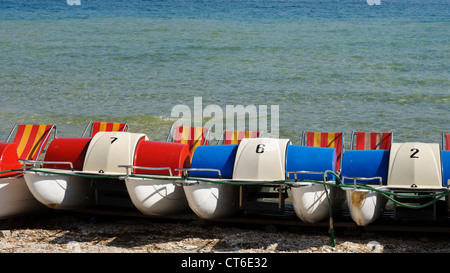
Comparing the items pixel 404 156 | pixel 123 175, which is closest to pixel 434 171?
pixel 404 156

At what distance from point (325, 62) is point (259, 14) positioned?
16.2 m

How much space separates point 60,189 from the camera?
9.14 metres

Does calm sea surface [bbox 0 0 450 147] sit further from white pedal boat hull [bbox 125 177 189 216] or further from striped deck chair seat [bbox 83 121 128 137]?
white pedal boat hull [bbox 125 177 189 216]

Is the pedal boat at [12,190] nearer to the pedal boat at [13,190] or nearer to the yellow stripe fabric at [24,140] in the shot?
the pedal boat at [13,190]

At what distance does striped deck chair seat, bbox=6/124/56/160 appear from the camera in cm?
1070

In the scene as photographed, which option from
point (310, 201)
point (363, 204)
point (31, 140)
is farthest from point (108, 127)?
point (363, 204)

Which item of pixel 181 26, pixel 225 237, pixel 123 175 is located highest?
pixel 181 26

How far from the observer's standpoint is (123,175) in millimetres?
8867

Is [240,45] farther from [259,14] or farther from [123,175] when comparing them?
[123,175]

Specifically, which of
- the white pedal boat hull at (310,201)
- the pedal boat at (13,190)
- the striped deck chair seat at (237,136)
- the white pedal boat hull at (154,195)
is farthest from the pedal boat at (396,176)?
the pedal boat at (13,190)

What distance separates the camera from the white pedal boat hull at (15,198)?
9.23 m

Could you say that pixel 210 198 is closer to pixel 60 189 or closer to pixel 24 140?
pixel 60 189

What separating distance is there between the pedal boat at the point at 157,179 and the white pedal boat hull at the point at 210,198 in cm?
41

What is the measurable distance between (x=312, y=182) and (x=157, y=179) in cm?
202
